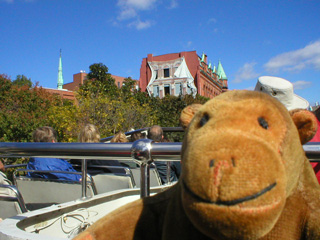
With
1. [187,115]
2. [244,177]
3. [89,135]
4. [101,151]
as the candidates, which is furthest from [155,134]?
[244,177]

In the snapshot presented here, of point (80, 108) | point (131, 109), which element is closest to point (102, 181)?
point (80, 108)

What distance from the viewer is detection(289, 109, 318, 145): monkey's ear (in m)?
0.91

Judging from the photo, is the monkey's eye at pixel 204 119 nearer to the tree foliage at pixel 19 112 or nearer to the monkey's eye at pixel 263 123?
the monkey's eye at pixel 263 123

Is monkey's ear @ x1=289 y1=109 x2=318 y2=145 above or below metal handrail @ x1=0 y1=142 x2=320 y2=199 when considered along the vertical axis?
above

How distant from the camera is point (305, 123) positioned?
0.91m

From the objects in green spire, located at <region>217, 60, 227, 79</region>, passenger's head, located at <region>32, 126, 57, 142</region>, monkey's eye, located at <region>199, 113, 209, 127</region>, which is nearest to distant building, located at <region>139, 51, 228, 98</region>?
green spire, located at <region>217, 60, 227, 79</region>

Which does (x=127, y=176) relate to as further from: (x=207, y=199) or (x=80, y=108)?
(x=80, y=108)

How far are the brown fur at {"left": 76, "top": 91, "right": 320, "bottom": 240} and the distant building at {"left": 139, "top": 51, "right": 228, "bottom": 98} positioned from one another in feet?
145

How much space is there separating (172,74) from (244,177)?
45.8 m

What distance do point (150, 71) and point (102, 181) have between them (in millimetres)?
45008

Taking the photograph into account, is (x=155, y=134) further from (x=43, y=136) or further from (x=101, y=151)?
(x=101, y=151)

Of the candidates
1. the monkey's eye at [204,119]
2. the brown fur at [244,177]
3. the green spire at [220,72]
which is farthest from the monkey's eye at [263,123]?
the green spire at [220,72]

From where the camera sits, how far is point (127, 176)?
339 centimetres

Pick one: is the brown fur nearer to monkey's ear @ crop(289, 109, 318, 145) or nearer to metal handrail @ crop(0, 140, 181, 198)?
monkey's ear @ crop(289, 109, 318, 145)
